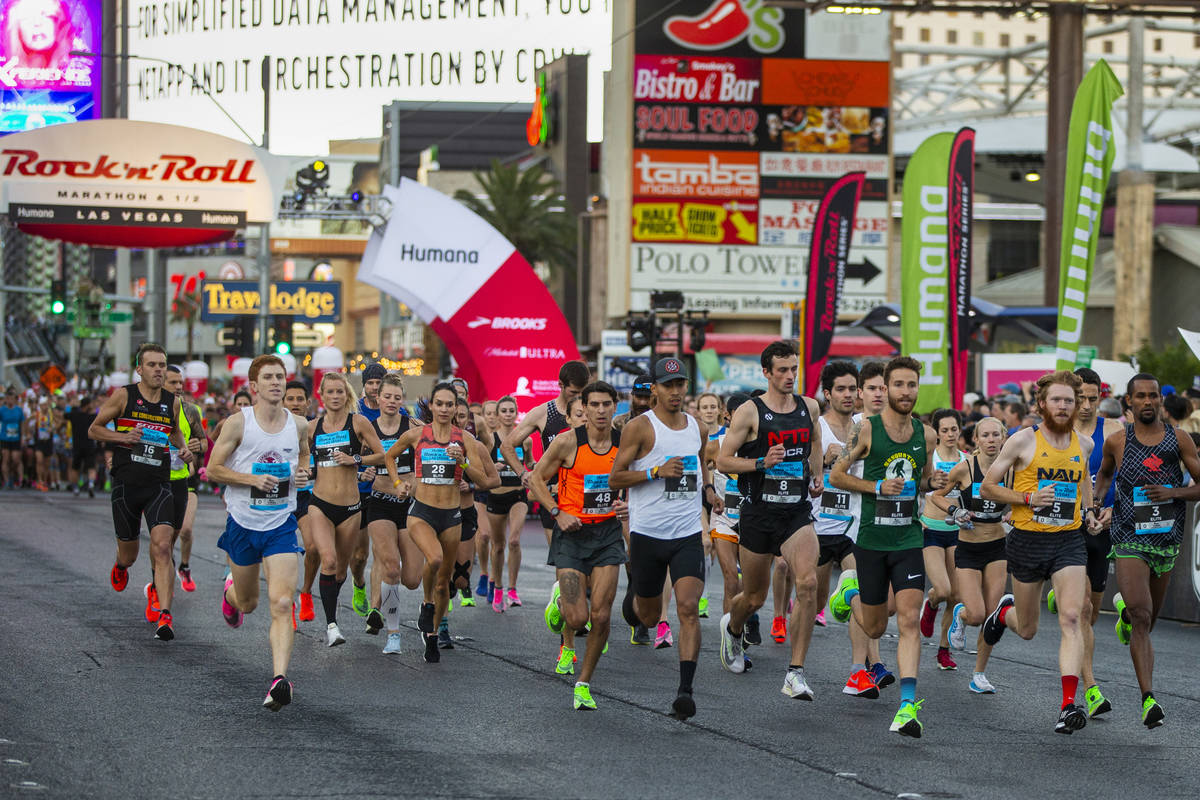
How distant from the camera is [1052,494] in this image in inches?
364

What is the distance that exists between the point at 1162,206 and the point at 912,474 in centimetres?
5795

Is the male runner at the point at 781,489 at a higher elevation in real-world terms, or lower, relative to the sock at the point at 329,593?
higher

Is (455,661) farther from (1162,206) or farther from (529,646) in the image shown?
(1162,206)

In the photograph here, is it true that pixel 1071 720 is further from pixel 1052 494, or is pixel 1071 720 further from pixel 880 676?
pixel 880 676

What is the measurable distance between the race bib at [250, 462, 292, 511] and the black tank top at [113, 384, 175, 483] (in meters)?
3.13

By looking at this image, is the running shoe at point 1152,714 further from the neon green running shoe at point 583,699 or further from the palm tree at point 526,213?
the palm tree at point 526,213

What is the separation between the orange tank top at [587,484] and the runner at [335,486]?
2600mm

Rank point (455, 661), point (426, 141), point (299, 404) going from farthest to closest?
point (426, 141) < point (299, 404) < point (455, 661)

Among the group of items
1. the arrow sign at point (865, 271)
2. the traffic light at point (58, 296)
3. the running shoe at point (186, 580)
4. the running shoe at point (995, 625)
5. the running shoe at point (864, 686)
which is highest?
the arrow sign at point (865, 271)

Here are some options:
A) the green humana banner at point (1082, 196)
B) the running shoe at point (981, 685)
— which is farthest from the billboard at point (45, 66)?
the running shoe at point (981, 685)

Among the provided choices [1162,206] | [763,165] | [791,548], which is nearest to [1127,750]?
[791,548]

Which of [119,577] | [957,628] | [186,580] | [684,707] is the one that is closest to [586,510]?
[684,707]

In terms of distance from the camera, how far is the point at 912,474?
31.4 ft

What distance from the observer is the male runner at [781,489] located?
10102mm
